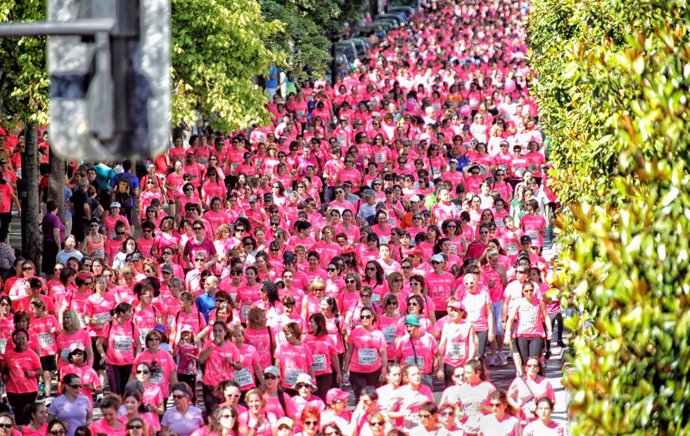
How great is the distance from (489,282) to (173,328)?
4202 mm

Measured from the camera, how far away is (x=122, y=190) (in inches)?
974

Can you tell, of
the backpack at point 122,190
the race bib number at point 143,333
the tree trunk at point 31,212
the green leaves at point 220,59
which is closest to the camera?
the race bib number at point 143,333

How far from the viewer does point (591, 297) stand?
31.2 ft

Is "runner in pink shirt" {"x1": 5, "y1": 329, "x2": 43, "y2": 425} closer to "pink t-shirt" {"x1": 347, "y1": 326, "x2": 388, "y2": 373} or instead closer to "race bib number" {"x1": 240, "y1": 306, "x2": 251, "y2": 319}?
"race bib number" {"x1": 240, "y1": 306, "x2": 251, "y2": 319}

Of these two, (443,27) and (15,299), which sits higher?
(15,299)

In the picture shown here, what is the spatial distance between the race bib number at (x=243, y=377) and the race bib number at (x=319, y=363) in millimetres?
724

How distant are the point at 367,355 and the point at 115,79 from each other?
1147cm

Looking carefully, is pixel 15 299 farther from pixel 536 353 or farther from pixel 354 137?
pixel 354 137

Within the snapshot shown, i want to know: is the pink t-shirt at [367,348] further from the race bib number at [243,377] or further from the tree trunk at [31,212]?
the tree trunk at [31,212]

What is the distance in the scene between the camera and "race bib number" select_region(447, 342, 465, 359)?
1677cm

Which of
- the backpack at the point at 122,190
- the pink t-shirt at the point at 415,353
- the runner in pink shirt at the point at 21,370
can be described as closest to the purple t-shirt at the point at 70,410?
the runner in pink shirt at the point at 21,370

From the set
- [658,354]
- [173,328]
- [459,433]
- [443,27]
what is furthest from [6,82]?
[443,27]

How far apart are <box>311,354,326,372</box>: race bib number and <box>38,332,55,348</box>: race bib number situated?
286 centimetres

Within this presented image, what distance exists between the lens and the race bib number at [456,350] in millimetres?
16766
